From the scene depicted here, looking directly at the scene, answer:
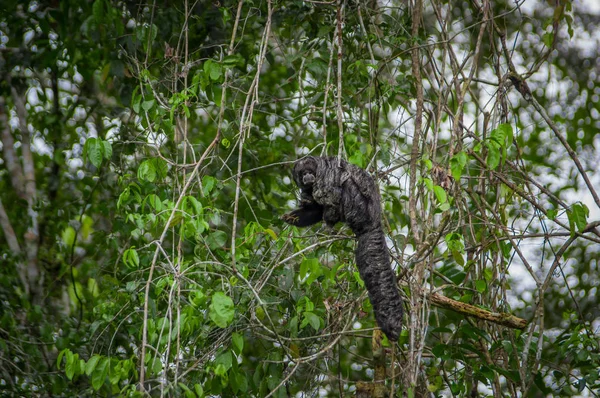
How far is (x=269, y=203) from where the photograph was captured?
17.5 ft

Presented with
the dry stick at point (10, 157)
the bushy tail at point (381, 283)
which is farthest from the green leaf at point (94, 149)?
the dry stick at point (10, 157)

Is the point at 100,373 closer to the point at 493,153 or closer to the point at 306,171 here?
the point at 306,171

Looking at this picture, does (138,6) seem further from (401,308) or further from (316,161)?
(401,308)

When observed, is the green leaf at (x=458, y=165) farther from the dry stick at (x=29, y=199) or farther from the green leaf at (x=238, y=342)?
the dry stick at (x=29, y=199)

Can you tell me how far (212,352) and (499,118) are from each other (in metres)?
2.20

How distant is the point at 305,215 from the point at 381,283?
640 millimetres

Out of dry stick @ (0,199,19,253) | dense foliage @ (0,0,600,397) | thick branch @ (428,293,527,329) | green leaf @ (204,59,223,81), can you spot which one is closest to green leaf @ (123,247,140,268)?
dense foliage @ (0,0,600,397)

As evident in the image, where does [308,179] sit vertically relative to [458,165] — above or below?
below

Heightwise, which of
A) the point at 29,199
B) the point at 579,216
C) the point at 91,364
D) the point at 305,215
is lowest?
the point at 91,364

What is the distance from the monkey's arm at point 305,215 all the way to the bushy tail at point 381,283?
0.42m

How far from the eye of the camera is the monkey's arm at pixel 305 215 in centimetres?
364

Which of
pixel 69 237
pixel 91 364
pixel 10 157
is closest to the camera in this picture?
pixel 91 364

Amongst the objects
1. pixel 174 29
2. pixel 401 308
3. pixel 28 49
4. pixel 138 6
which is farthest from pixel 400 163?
pixel 28 49

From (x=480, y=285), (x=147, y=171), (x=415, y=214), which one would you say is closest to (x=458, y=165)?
(x=415, y=214)
